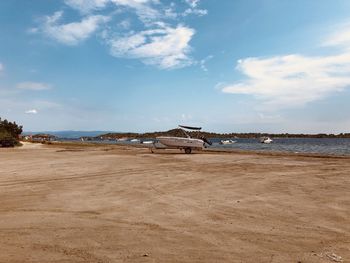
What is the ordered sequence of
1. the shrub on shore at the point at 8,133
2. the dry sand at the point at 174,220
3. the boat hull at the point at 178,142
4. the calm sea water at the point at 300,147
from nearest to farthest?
the dry sand at the point at 174,220 < the boat hull at the point at 178,142 < the shrub on shore at the point at 8,133 < the calm sea water at the point at 300,147

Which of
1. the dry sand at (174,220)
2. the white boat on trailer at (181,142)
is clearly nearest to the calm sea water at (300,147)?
the white boat on trailer at (181,142)

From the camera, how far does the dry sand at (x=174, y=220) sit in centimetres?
653

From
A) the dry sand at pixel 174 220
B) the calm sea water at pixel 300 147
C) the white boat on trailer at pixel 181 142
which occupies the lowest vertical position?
the dry sand at pixel 174 220

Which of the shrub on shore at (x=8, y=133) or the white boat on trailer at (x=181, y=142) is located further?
the shrub on shore at (x=8, y=133)

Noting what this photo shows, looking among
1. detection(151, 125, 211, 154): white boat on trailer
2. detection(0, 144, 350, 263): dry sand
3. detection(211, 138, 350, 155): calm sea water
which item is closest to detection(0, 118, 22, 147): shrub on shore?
detection(151, 125, 211, 154): white boat on trailer

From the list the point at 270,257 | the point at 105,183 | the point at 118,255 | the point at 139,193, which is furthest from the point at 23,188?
the point at 270,257

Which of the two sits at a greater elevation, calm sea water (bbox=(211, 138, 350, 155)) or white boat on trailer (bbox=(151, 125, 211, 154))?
white boat on trailer (bbox=(151, 125, 211, 154))

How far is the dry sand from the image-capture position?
653 centimetres

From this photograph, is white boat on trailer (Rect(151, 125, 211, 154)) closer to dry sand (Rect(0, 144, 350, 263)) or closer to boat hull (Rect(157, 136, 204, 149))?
boat hull (Rect(157, 136, 204, 149))

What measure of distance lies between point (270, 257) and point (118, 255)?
8.88ft

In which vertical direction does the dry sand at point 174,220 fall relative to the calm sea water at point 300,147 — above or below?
below

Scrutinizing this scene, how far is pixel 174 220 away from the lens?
8.84 metres

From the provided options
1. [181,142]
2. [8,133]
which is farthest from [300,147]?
[8,133]

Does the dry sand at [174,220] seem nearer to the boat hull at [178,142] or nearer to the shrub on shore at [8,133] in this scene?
the boat hull at [178,142]
